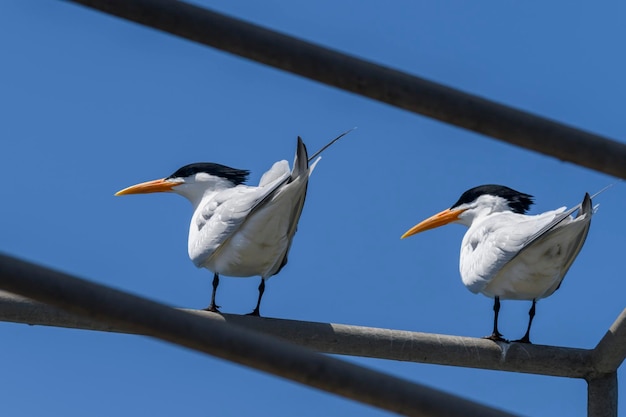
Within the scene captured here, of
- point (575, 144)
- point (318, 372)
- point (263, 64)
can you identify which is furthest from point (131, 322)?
point (575, 144)

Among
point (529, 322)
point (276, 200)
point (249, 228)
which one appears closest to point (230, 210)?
point (249, 228)

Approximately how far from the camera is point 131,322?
3.10 metres

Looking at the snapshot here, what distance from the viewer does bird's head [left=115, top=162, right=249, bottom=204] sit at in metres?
9.05

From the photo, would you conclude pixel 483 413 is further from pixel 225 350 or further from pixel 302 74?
pixel 302 74

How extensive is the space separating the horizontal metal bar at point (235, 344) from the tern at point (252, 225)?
3.83 meters

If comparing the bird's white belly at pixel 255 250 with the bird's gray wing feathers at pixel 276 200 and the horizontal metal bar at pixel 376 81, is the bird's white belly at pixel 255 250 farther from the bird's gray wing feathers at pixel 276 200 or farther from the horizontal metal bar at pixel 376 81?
the horizontal metal bar at pixel 376 81

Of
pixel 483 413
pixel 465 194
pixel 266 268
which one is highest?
pixel 465 194

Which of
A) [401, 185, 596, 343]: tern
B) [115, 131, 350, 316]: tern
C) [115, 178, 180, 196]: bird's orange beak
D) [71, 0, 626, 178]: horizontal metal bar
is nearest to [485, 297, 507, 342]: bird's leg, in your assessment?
[401, 185, 596, 343]: tern

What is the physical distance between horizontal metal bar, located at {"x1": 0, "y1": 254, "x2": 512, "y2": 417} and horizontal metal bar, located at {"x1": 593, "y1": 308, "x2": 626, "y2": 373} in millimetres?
3525

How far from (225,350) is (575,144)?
94 centimetres

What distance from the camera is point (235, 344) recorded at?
3.10 meters

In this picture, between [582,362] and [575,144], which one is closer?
[575,144]

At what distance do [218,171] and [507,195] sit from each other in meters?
1.93

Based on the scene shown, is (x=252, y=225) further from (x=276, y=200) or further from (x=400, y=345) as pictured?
(x=400, y=345)
